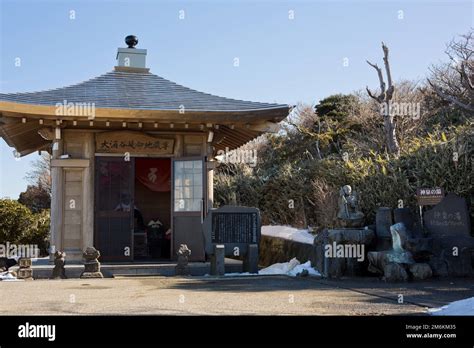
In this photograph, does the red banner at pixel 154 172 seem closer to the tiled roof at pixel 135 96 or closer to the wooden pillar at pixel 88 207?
the tiled roof at pixel 135 96

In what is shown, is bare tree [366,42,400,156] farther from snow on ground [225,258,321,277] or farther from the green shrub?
the green shrub

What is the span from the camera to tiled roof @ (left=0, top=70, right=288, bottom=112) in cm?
1178

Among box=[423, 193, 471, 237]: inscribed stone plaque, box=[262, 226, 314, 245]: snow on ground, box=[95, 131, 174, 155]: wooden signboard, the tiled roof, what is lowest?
box=[262, 226, 314, 245]: snow on ground

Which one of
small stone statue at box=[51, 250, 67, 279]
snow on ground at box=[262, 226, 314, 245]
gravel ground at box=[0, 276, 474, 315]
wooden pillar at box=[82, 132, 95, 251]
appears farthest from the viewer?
snow on ground at box=[262, 226, 314, 245]

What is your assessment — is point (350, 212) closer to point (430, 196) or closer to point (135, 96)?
point (430, 196)

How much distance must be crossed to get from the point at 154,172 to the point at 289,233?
4.20 metres

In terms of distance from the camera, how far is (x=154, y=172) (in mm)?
15328

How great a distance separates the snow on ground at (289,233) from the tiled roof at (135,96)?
11.8 ft

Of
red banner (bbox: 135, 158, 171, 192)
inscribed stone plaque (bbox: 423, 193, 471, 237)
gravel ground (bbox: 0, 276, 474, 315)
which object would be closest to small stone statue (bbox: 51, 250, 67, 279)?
gravel ground (bbox: 0, 276, 474, 315)

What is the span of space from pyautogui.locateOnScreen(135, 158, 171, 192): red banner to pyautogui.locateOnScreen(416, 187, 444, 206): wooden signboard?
7.37 m

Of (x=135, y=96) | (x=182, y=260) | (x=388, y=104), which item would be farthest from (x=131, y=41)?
(x=388, y=104)

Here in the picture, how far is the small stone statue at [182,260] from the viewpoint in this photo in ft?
36.6

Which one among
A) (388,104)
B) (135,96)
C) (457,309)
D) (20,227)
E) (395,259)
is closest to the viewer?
(457,309)
